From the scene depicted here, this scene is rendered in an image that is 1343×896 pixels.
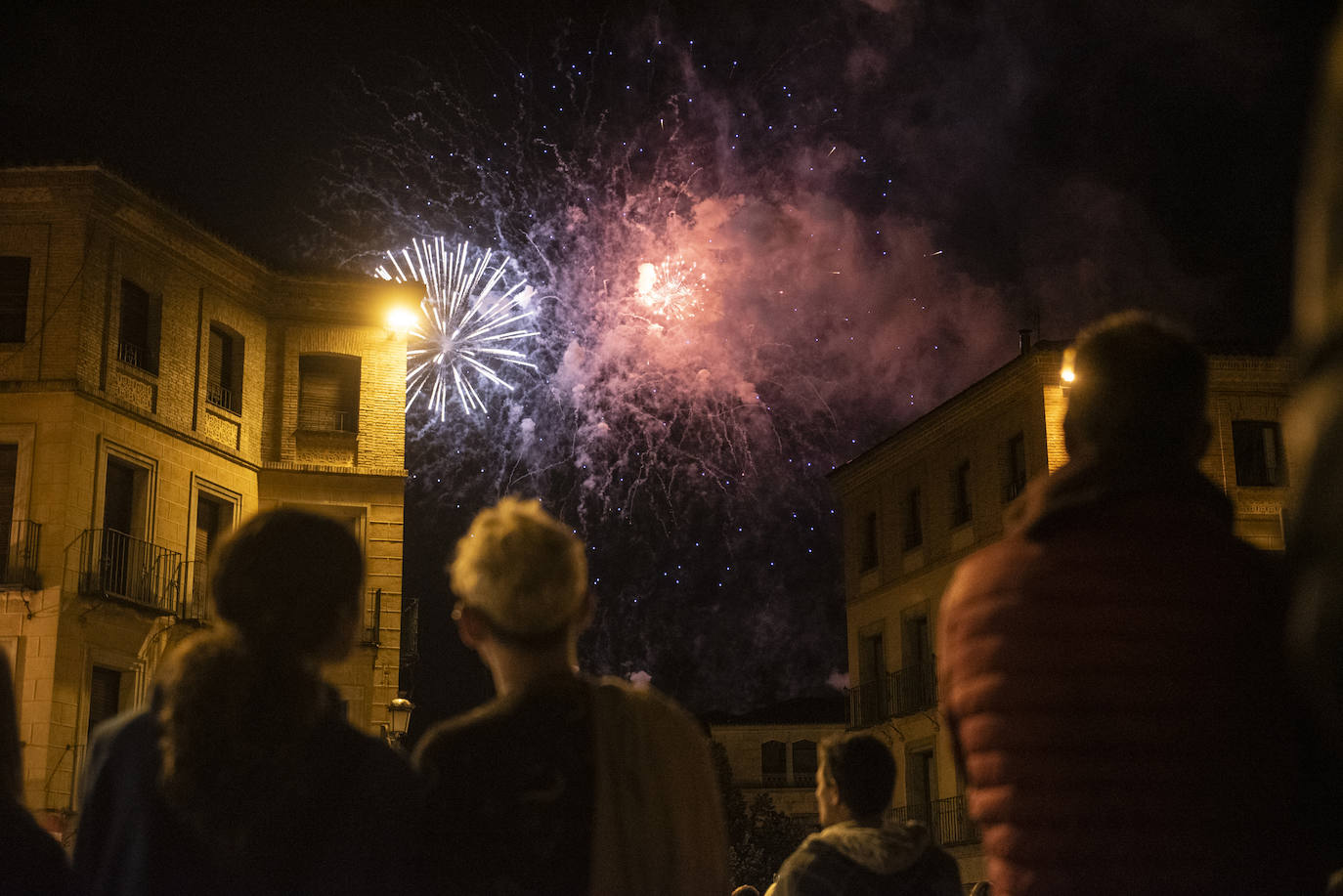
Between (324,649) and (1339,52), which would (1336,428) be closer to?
(1339,52)

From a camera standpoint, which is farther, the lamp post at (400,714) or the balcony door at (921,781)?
the balcony door at (921,781)

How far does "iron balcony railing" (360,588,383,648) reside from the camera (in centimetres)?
2583

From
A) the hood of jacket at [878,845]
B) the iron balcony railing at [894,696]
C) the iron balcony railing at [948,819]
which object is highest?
the iron balcony railing at [894,696]

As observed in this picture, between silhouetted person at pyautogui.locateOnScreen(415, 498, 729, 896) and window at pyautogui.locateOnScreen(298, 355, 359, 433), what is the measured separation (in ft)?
80.4

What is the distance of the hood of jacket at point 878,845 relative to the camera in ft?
14.5

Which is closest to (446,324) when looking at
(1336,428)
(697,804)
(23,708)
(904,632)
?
(23,708)

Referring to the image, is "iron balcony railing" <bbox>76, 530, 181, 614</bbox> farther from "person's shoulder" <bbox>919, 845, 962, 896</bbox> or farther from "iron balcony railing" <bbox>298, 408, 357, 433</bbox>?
"person's shoulder" <bbox>919, 845, 962, 896</bbox>

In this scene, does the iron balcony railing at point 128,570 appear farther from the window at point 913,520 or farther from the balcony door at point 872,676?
the window at point 913,520

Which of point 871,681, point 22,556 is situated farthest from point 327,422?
point 871,681

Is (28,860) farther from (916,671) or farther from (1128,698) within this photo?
(916,671)

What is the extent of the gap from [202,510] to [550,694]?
2414 cm

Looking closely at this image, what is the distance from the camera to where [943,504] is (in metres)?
36.0

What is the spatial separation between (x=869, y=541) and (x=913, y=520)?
260 centimetres

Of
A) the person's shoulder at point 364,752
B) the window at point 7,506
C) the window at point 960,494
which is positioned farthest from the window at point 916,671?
the person's shoulder at point 364,752
